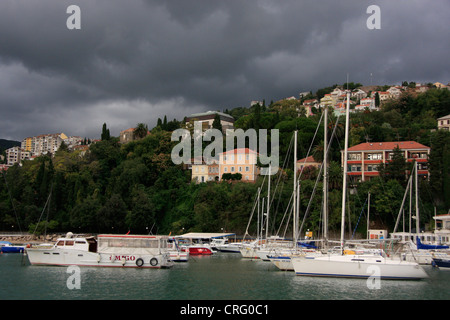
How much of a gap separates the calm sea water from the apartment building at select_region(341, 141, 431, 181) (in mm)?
42419

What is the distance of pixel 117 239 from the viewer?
137ft

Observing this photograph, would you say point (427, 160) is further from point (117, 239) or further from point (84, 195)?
point (84, 195)

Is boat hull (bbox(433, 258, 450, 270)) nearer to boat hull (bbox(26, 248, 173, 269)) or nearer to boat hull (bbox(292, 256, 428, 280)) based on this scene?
boat hull (bbox(292, 256, 428, 280))

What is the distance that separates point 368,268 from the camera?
32531 millimetres

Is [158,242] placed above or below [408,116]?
below

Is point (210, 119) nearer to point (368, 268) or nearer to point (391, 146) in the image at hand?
point (391, 146)

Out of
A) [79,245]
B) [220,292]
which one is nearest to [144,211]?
[79,245]

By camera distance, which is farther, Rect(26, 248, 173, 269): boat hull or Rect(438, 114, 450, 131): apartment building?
Rect(438, 114, 450, 131): apartment building

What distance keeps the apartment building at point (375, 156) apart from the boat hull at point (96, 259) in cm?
4768

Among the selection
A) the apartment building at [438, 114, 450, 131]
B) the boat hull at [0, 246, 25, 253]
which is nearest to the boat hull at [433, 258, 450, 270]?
the boat hull at [0, 246, 25, 253]

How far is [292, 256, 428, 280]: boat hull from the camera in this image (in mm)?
32594

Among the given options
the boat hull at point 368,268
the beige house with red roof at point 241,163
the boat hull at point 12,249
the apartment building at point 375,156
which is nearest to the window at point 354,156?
the apartment building at point 375,156
